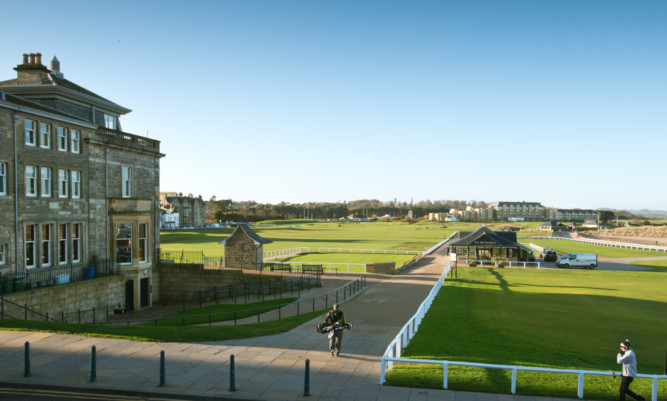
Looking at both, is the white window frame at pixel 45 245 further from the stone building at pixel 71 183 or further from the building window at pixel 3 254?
the building window at pixel 3 254

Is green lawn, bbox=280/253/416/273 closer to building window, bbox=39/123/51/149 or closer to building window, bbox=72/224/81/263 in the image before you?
building window, bbox=72/224/81/263

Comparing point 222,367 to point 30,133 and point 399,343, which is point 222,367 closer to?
point 399,343

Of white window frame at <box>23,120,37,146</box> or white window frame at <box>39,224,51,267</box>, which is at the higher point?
white window frame at <box>23,120,37,146</box>

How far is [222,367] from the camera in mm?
11781

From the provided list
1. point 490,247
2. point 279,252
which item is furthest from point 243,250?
point 490,247

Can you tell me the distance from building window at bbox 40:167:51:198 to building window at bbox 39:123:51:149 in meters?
1.26

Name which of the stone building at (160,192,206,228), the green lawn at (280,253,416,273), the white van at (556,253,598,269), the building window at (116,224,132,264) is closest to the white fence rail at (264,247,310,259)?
the green lawn at (280,253,416,273)

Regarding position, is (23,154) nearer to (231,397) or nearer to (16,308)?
(16,308)

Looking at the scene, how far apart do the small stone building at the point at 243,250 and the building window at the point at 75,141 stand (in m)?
13.7

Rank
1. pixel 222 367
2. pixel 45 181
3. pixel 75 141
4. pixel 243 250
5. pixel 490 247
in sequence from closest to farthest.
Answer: pixel 222 367 < pixel 45 181 < pixel 75 141 < pixel 243 250 < pixel 490 247

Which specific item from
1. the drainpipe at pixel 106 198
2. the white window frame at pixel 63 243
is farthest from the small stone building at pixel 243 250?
the white window frame at pixel 63 243

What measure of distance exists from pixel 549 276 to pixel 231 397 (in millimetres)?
33120

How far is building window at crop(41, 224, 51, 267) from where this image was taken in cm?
2464

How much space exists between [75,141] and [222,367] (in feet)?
67.2
